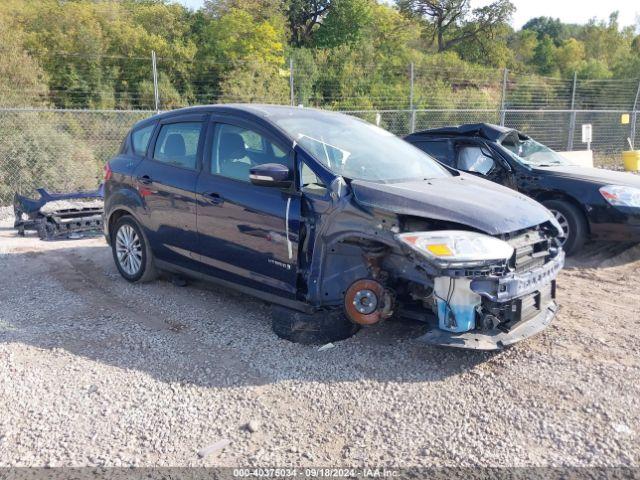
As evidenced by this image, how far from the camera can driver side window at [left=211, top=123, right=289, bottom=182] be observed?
4.75 meters

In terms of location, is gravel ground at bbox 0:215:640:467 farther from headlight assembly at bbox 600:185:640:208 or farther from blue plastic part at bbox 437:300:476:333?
headlight assembly at bbox 600:185:640:208

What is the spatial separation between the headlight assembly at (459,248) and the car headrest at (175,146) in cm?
264

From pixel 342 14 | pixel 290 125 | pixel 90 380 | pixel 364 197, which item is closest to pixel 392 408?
pixel 364 197

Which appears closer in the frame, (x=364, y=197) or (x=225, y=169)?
(x=364, y=197)

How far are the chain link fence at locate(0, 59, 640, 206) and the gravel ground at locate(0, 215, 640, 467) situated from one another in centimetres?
782

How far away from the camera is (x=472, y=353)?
14.0 ft

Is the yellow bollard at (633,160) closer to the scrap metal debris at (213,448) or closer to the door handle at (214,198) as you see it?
the door handle at (214,198)

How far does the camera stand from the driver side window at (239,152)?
15.6 ft

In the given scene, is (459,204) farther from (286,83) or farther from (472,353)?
(286,83)

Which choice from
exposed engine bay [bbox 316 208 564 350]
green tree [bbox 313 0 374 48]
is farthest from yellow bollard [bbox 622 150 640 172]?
green tree [bbox 313 0 374 48]

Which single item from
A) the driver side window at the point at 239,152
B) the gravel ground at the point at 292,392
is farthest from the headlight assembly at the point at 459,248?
the driver side window at the point at 239,152

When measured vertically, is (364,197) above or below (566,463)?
above

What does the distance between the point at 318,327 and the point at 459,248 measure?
4.31ft

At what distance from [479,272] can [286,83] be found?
18.9 m
